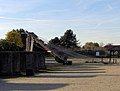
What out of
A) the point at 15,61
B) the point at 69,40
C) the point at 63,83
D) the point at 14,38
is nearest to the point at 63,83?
the point at 63,83

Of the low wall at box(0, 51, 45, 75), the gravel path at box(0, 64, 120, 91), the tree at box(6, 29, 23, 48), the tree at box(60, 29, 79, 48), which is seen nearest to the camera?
the gravel path at box(0, 64, 120, 91)

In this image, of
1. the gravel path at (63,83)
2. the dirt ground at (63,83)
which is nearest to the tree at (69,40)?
the dirt ground at (63,83)

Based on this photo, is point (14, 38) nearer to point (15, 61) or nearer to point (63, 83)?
point (15, 61)

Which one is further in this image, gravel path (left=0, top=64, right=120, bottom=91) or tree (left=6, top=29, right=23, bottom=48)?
tree (left=6, top=29, right=23, bottom=48)

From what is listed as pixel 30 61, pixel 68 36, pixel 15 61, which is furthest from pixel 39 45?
pixel 68 36

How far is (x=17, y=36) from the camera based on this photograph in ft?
392

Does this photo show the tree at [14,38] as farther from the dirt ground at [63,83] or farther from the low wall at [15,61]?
the dirt ground at [63,83]

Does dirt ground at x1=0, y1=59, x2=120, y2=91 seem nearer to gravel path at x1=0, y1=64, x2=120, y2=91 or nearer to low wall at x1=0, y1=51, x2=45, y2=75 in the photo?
gravel path at x1=0, y1=64, x2=120, y2=91

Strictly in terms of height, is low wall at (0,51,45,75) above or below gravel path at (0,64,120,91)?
above

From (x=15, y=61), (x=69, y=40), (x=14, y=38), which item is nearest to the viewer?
(x=15, y=61)

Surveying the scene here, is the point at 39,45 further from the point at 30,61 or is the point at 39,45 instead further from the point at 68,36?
the point at 68,36

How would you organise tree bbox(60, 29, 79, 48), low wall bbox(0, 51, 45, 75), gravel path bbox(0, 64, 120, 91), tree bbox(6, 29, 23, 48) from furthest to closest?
tree bbox(60, 29, 79, 48) < tree bbox(6, 29, 23, 48) < low wall bbox(0, 51, 45, 75) < gravel path bbox(0, 64, 120, 91)

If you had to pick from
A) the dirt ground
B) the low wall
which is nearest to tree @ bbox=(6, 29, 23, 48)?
the low wall

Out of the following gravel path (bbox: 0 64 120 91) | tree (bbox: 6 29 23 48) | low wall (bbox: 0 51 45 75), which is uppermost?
tree (bbox: 6 29 23 48)
